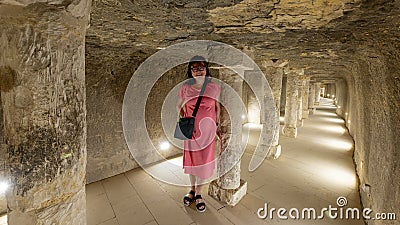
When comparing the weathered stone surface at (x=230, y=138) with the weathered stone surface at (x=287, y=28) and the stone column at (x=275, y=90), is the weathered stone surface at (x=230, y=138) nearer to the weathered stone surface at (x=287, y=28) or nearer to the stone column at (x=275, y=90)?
the weathered stone surface at (x=287, y=28)

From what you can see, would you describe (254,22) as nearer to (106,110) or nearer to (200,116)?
(200,116)

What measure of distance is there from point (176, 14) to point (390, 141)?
97.6 inches

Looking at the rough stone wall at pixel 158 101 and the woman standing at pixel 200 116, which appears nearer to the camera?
the woman standing at pixel 200 116

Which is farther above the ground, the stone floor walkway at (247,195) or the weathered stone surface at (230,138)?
the weathered stone surface at (230,138)

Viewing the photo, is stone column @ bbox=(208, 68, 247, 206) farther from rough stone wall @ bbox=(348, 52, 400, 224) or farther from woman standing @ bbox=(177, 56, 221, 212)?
rough stone wall @ bbox=(348, 52, 400, 224)

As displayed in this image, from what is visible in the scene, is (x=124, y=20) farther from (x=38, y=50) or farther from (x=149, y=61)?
(x=149, y=61)

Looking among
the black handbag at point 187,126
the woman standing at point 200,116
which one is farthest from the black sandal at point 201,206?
the black handbag at point 187,126

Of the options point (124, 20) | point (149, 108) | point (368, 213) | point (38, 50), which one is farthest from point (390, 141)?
point (149, 108)

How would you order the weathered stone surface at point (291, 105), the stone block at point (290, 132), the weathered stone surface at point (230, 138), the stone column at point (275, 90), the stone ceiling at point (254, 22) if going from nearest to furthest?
the stone ceiling at point (254, 22) < the weathered stone surface at point (230, 138) < the stone column at point (275, 90) < the weathered stone surface at point (291, 105) < the stone block at point (290, 132)

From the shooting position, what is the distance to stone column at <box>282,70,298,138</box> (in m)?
7.31

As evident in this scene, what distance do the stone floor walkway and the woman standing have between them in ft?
1.33

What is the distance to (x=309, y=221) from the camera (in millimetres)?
2844

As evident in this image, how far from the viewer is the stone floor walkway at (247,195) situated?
2857 mm

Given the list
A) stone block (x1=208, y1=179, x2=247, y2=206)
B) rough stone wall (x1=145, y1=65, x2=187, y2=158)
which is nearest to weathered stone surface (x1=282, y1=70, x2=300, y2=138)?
rough stone wall (x1=145, y1=65, x2=187, y2=158)
